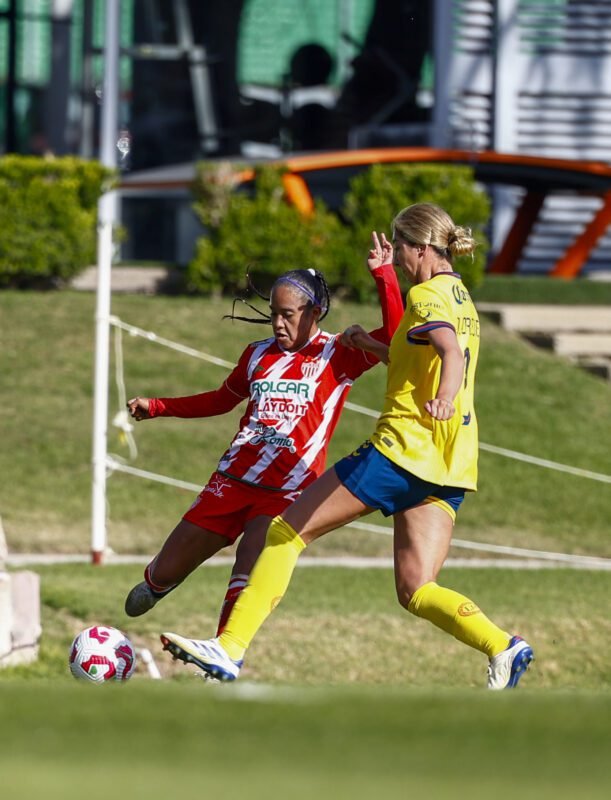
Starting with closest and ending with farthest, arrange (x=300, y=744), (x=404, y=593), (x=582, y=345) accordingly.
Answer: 1. (x=300, y=744)
2. (x=404, y=593)
3. (x=582, y=345)

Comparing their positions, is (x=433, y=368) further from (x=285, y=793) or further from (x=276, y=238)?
(x=276, y=238)

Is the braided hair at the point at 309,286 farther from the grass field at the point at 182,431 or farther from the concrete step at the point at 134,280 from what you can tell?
the concrete step at the point at 134,280

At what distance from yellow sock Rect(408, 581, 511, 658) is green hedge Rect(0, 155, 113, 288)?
13374mm

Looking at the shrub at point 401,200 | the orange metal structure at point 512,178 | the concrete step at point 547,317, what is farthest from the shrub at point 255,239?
the concrete step at point 547,317

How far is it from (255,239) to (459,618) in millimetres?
13499

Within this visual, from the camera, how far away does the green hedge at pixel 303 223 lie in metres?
19.4

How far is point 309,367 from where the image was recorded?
6.81m

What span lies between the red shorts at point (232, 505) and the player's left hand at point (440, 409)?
1.22 metres

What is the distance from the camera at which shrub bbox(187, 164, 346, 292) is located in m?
19.3

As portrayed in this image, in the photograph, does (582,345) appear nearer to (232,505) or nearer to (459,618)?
(232,505)

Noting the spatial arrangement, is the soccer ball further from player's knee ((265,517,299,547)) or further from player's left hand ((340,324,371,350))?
player's left hand ((340,324,371,350))

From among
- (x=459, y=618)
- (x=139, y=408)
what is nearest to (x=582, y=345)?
(x=139, y=408)

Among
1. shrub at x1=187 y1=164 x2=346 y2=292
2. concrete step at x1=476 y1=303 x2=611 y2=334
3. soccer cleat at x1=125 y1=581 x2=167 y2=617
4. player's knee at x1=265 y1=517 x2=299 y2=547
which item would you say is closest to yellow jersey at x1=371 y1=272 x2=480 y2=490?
player's knee at x1=265 y1=517 x2=299 y2=547

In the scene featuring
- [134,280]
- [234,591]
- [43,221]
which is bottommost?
[134,280]
